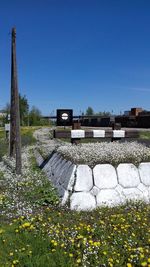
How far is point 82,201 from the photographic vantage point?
6.93m

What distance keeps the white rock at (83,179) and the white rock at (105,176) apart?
0.15 metres

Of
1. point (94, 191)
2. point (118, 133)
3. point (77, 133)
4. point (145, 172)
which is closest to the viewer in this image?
point (94, 191)

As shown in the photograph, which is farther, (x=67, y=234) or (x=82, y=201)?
(x=82, y=201)

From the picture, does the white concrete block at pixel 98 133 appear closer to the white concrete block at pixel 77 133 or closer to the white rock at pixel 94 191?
the white concrete block at pixel 77 133

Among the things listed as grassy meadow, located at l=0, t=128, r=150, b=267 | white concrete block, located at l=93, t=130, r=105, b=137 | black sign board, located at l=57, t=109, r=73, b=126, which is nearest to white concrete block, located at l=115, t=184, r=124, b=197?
grassy meadow, located at l=0, t=128, r=150, b=267

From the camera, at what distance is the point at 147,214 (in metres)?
6.33

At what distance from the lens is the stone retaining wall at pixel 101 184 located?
7012 mm

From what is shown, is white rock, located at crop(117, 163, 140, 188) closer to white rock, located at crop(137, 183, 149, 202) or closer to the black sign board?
white rock, located at crop(137, 183, 149, 202)

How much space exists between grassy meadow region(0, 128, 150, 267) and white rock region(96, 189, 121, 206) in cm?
26

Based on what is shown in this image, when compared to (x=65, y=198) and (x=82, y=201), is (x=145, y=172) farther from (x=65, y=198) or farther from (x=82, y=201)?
(x=65, y=198)

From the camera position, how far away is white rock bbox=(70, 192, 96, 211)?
6812 millimetres

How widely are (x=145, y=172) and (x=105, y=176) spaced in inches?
44.6

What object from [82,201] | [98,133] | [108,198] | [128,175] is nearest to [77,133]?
[98,133]

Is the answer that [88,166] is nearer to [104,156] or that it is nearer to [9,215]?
[104,156]
